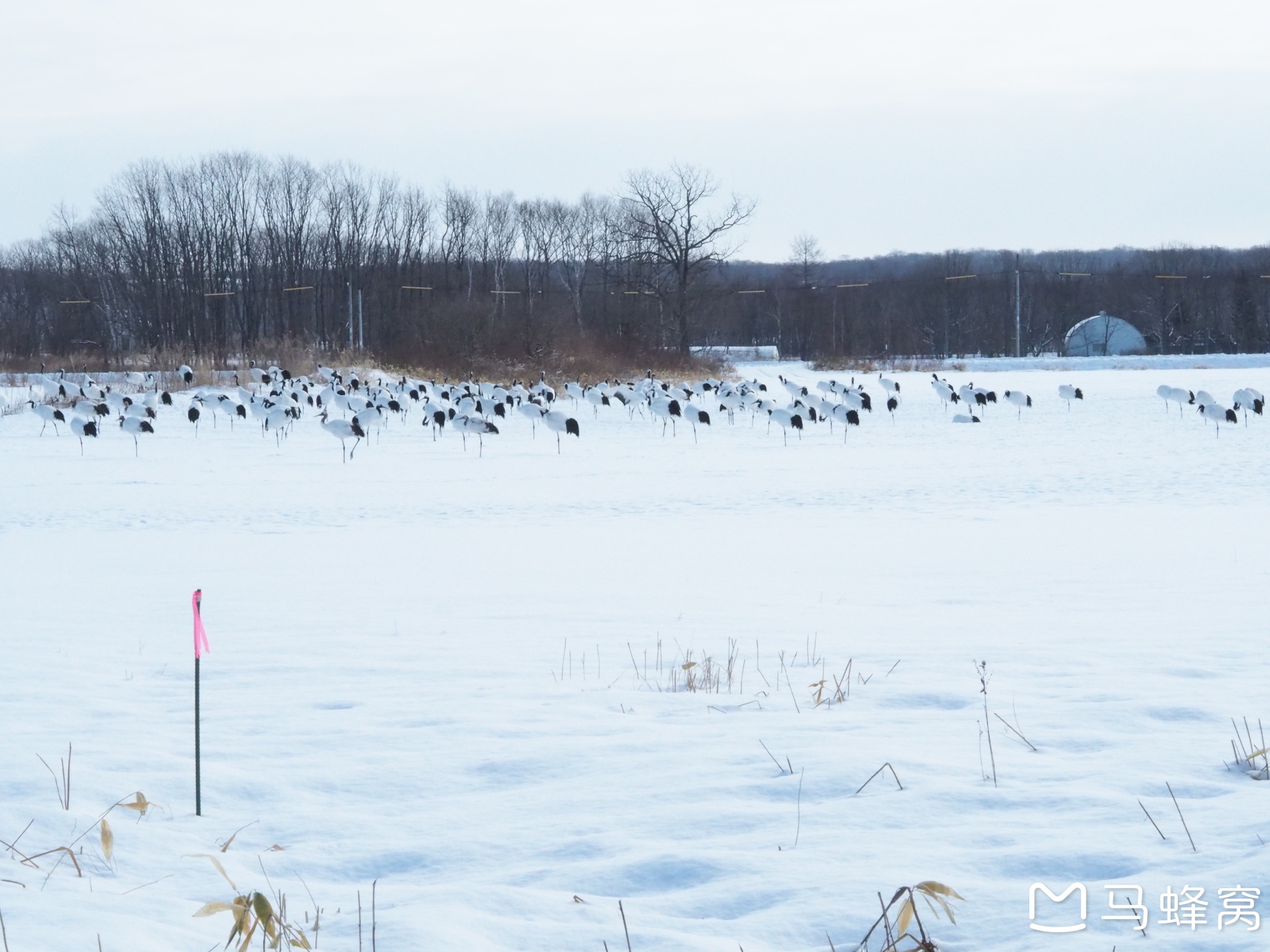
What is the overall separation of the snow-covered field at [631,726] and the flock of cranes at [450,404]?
41.2 feet

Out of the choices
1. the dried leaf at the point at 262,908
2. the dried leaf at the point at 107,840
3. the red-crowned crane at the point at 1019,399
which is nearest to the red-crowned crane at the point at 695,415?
the red-crowned crane at the point at 1019,399

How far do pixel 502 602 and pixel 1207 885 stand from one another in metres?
5.91

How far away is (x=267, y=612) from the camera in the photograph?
26.0 ft

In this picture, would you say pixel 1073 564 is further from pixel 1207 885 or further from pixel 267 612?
pixel 1207 885

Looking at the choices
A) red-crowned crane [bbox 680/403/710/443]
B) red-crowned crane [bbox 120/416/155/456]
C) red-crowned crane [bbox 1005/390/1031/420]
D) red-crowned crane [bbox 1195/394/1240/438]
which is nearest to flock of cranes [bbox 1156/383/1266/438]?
red-crowned crane [bbox 1195/394/1240/438]

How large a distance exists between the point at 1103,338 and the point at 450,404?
53.1 meters

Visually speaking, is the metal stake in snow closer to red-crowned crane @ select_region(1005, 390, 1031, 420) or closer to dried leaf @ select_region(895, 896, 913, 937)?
dried leaf @ select_region(895, 896, 913, 937)

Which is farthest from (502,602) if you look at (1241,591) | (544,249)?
(544,249)

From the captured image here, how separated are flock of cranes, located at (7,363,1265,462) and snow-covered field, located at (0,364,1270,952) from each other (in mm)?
12570

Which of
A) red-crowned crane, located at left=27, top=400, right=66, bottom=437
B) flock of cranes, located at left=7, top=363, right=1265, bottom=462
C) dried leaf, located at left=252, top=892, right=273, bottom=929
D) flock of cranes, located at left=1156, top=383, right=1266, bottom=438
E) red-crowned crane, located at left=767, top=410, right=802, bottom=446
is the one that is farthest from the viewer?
red-crowned crane, located at left=27, top=400, right=66, bottom=437

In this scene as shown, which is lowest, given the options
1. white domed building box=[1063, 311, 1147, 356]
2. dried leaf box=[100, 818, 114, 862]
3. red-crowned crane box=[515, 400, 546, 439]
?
dried leaf box=[100, 818, 114, 862]

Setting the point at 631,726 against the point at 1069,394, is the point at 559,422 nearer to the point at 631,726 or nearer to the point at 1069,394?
the point at 1069,394

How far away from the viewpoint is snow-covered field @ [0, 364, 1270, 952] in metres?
3.11

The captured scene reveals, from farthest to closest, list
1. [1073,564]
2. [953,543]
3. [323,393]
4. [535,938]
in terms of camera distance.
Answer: [323,393] < [953,543] < [1073,564] < [535,938]
